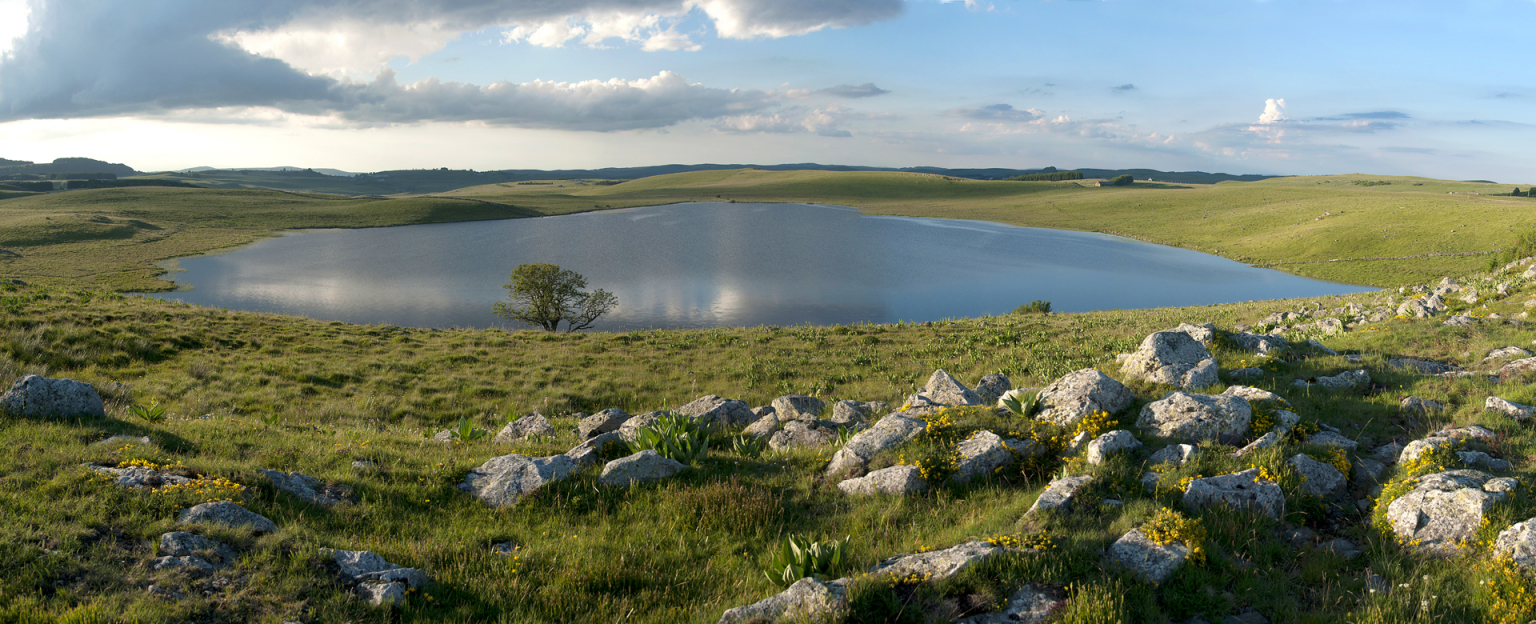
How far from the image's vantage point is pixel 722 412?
42.7ft

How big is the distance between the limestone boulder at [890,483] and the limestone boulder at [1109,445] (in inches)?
86.9

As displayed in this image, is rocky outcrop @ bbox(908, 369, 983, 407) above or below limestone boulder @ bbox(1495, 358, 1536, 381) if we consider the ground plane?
below

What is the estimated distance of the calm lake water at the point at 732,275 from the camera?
6025cm

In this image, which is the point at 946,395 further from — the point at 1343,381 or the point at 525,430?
the point at 525,430

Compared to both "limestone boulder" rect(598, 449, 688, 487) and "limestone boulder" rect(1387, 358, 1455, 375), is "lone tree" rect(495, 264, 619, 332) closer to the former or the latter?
"limestone boulder" rect(598, 449, 688, 487)

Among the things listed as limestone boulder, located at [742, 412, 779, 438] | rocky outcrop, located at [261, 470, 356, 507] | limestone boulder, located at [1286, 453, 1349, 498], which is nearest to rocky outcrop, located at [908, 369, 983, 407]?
limestone boulder, located at [742, 412, 779, 438]

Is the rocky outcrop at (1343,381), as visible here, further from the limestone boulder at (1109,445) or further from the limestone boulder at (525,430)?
the limestone boulder at (525,430)

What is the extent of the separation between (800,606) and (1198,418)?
6.84m

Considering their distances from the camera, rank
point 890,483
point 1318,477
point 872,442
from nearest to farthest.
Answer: point 1318,477 → point 890,483 → point 872,442

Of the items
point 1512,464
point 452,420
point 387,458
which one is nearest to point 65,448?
point 387,458

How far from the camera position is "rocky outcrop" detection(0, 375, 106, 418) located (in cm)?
927

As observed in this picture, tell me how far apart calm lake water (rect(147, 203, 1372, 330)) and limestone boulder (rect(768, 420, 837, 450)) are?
41274 millimetres

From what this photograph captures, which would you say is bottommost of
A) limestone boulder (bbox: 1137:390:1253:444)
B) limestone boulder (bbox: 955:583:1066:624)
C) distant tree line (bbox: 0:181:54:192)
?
limestone boulder (bbox: 955:583:1066:624)

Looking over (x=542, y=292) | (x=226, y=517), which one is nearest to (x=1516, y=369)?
(x=226, y=517)
